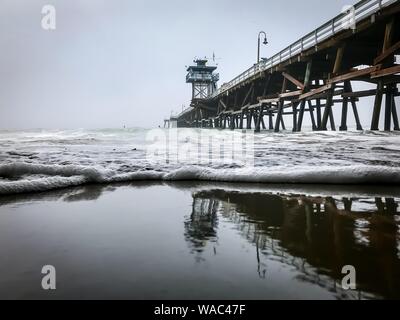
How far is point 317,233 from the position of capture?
220cm

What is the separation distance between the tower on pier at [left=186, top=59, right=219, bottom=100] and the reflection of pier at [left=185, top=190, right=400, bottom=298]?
5532 centimetres

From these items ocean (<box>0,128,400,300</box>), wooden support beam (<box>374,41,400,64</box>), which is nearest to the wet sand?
ocean (<box>0,128,400,300</box>)

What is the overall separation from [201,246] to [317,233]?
3.00 feet

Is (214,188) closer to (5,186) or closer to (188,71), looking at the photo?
(5,186)

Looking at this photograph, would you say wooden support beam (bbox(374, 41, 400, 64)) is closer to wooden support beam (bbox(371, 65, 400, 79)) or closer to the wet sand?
wooden support beam (bbox(371, 65, 400, 79))

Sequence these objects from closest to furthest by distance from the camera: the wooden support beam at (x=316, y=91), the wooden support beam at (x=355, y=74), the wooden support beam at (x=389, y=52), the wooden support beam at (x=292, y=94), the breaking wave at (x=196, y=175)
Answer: the breaking wave at (x=196, y=175)
the wooden support beam at (x=389, y=52)
the wooden support beam at (x=355, y=74)
the wooden support beam at (x=316, y=91)
the wooden support beam at (x=292, y=94)

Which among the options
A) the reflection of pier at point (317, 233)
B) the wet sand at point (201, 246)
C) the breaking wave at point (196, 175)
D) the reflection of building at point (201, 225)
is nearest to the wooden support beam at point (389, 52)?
the breaking wave at point (196, 175)

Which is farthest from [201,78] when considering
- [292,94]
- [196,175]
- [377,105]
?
[196,175]

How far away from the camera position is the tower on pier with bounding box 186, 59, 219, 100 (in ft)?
190

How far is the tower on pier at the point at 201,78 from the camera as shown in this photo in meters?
57.9

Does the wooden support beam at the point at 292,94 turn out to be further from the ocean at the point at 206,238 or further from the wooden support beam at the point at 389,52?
the ocean at the point at 206,238

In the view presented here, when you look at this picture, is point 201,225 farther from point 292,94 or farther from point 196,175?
point 292,94
